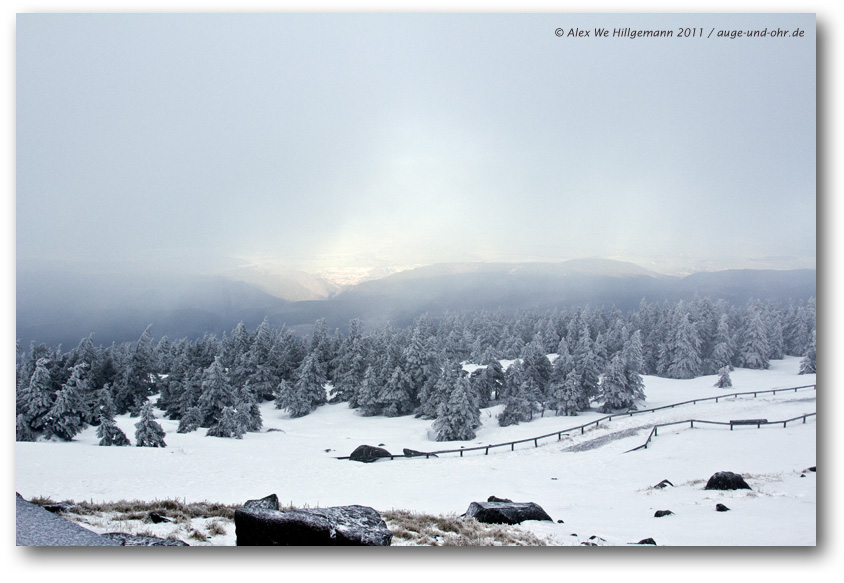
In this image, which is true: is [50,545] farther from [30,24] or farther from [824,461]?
[824,461]

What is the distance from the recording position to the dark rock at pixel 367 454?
13.1 metres

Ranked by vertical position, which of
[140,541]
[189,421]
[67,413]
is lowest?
[189,421]

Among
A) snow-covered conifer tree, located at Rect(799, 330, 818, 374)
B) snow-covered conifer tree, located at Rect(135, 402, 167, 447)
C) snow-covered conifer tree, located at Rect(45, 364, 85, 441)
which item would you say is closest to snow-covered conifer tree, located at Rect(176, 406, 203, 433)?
snow-covered conifer tree, located at Rect(135, 402, 167, 447)

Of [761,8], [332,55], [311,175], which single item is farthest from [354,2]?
Result: [761,8]

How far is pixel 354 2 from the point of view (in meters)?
9.17

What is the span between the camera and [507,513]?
7.99 metres

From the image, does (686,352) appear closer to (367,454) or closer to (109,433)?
(367,454)

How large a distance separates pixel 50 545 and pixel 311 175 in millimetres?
10231

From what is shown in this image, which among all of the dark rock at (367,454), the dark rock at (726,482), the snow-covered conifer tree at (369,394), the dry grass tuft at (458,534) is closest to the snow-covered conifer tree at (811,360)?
the dark rock at (726,482)

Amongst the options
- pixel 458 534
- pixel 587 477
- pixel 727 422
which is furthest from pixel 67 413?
pixel 727 422

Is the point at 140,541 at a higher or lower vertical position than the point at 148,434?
higher

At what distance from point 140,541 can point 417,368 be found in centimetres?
2134

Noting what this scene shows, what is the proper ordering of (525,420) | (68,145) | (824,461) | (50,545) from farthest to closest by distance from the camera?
(525,420)
(68,145)
(824,461)
(50,545)

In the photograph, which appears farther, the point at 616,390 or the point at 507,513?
the point at 616,390
